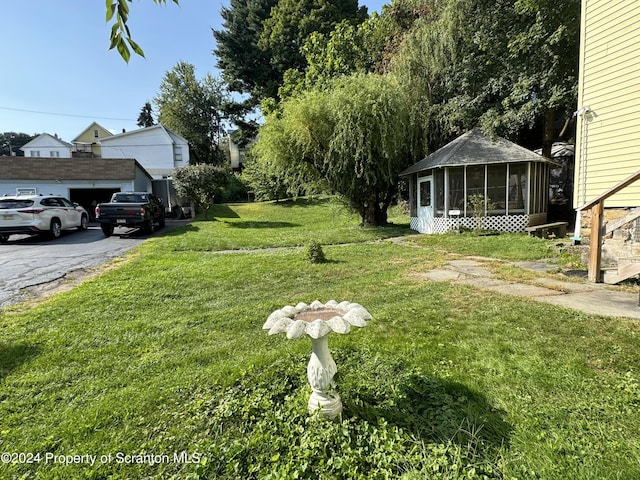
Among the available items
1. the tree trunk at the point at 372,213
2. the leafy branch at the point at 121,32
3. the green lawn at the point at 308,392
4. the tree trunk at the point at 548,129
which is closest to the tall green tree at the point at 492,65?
the tree trunk at the point at 548,129

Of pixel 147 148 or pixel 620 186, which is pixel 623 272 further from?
pixel 147 148

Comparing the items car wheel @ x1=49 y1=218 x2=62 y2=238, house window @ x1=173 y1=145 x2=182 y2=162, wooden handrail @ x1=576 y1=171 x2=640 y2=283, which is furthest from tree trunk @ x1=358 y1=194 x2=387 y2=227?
house window @ x1=173 y1=145 x2=182 y2=162

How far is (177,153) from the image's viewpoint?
28.0 meters

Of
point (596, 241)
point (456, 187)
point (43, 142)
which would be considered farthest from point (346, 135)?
point (43, 142)

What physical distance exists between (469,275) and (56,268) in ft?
27.1

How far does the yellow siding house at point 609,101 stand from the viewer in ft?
21.9

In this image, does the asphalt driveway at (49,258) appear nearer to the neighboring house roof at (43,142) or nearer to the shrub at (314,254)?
the shrub at (314,254)

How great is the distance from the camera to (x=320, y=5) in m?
28.0

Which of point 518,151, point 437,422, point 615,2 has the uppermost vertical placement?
point 615,2

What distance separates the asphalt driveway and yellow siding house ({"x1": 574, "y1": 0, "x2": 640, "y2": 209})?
10519mm

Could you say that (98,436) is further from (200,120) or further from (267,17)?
(200,120)

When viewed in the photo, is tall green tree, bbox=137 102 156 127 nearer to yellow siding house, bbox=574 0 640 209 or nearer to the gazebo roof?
the gazebo roof

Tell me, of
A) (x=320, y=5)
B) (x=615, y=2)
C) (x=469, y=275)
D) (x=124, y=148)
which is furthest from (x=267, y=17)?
(x=469, y=275)

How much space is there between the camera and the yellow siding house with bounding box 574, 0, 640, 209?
6676mm
